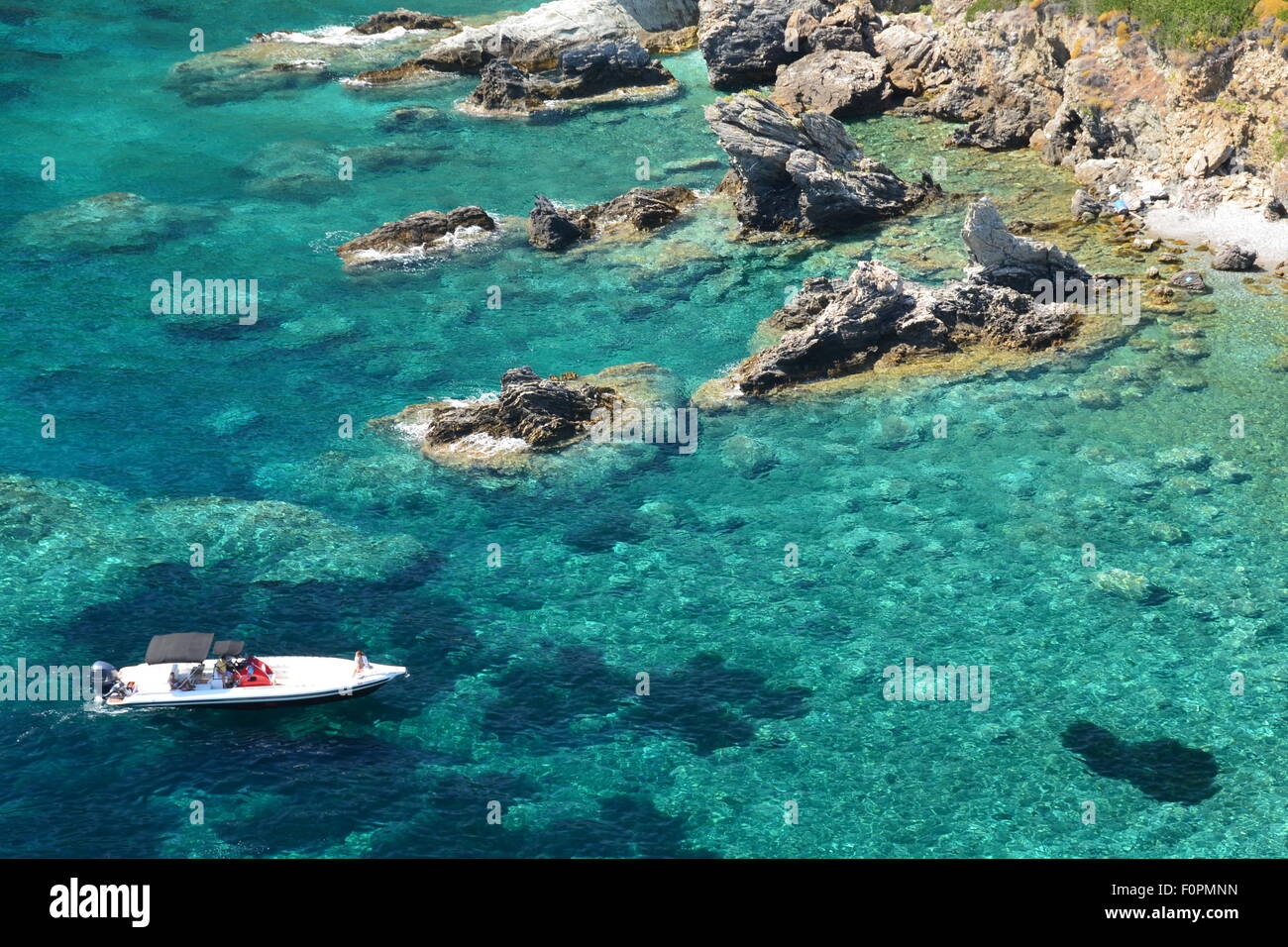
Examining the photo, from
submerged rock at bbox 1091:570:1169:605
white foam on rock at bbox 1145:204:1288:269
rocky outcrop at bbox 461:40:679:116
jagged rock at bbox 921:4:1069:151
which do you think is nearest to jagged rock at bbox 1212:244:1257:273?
white foam on rock at bbox 1145:204:1288:269

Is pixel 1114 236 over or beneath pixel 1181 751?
over

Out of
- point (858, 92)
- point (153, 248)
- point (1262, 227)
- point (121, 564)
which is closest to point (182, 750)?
point (121, 564)

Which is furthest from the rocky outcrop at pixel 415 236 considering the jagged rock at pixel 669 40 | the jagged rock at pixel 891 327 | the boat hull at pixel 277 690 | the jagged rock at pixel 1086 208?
the boat hull at pixel 277 690

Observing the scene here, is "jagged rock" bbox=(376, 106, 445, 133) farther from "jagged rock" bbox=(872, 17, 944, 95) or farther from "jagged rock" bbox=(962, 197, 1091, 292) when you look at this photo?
"jagged rock" bbox=(962, 197, 1091, 292)

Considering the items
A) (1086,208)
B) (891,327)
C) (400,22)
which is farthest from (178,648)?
(400,22)

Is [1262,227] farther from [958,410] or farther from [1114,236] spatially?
[958,410]
